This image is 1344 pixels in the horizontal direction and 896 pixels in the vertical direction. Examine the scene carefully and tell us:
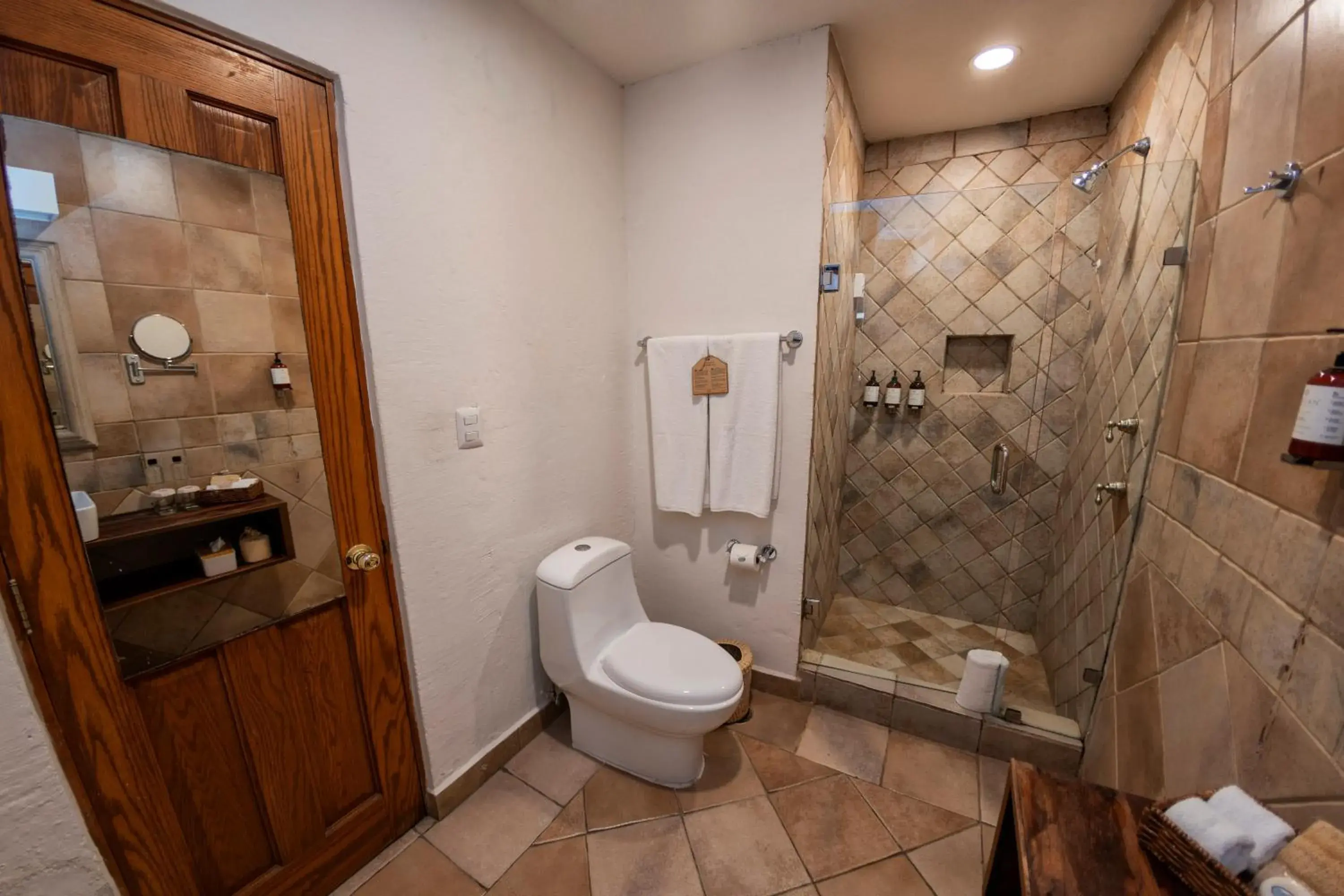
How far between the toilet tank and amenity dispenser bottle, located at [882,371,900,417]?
1.56 m

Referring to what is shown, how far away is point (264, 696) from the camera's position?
110cm

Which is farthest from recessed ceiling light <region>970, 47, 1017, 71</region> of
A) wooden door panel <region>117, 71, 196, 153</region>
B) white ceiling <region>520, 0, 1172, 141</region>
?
Answer: wooden door panel <region>117, 71, 196, 153</region>

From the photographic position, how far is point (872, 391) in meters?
2.43

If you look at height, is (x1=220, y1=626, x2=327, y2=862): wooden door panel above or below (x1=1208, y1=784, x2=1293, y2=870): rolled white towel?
below

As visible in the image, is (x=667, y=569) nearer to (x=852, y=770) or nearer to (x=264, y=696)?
(x=852, y=770)

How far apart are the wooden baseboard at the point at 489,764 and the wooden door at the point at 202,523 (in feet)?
0.51

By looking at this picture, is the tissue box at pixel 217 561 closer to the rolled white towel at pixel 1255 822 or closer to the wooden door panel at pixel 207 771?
the wooden door panel at pixel 207 771

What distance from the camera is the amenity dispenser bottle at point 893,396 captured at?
2.37 meters

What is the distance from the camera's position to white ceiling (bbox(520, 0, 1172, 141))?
1417mm

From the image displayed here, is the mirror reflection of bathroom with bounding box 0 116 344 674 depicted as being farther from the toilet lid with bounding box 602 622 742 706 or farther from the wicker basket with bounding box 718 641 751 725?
the wicker basket with bounding box 718 641 751 725

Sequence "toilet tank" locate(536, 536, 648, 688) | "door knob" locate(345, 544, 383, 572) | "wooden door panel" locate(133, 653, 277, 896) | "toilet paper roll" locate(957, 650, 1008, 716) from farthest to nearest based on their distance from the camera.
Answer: "toilet paper roll" locate(957, 650, 1008, 716)
"toilet tank" locate(536, 536, 648, 688)
"door knob" locate(345, 544, 383, 572)
"wooden door panel" locate(133, 653, 277, 896)

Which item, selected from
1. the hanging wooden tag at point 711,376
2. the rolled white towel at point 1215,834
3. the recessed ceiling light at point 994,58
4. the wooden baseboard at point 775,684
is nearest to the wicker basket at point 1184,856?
the rolled white towel at point 1215,834

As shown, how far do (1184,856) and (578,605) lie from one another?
136 cm

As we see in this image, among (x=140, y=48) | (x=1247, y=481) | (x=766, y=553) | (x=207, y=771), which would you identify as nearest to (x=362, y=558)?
(x=207, y=771)
